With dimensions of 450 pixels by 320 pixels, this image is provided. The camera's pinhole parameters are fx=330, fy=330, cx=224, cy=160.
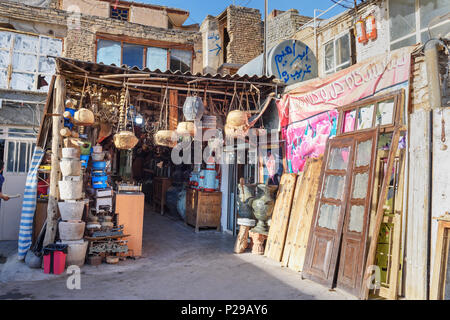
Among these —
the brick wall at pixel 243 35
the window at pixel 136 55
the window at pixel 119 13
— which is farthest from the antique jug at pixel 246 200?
the window at pixel 119 13

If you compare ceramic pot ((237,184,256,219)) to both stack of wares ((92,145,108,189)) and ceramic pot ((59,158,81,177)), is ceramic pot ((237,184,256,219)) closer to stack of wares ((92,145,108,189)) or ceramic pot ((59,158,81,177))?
stack of wares ((92,145,108,189))

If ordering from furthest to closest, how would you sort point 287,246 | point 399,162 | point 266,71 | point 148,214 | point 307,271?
point 148,214 < point 266,71 < point 287,246 < point 307,271 < point 399,162

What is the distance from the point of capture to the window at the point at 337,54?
36.0 ft

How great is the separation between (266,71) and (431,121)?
478cm

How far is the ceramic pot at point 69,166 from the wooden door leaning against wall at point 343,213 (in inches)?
171

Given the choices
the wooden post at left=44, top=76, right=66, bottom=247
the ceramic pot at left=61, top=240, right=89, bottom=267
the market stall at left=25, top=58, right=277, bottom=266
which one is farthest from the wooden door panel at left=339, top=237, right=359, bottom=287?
the wooden post at left=44, top=76, right=66, bottom=247

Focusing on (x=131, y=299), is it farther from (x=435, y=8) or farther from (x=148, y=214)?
(x=435, y=8)

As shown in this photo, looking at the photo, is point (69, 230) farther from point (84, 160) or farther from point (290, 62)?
point (290, 62)

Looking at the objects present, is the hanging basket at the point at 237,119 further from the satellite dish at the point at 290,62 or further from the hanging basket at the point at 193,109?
the satellite dish at the point at 290,62

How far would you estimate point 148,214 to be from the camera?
12.5m

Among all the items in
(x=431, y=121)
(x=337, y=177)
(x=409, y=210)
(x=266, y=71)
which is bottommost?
(x=409, y=210)
